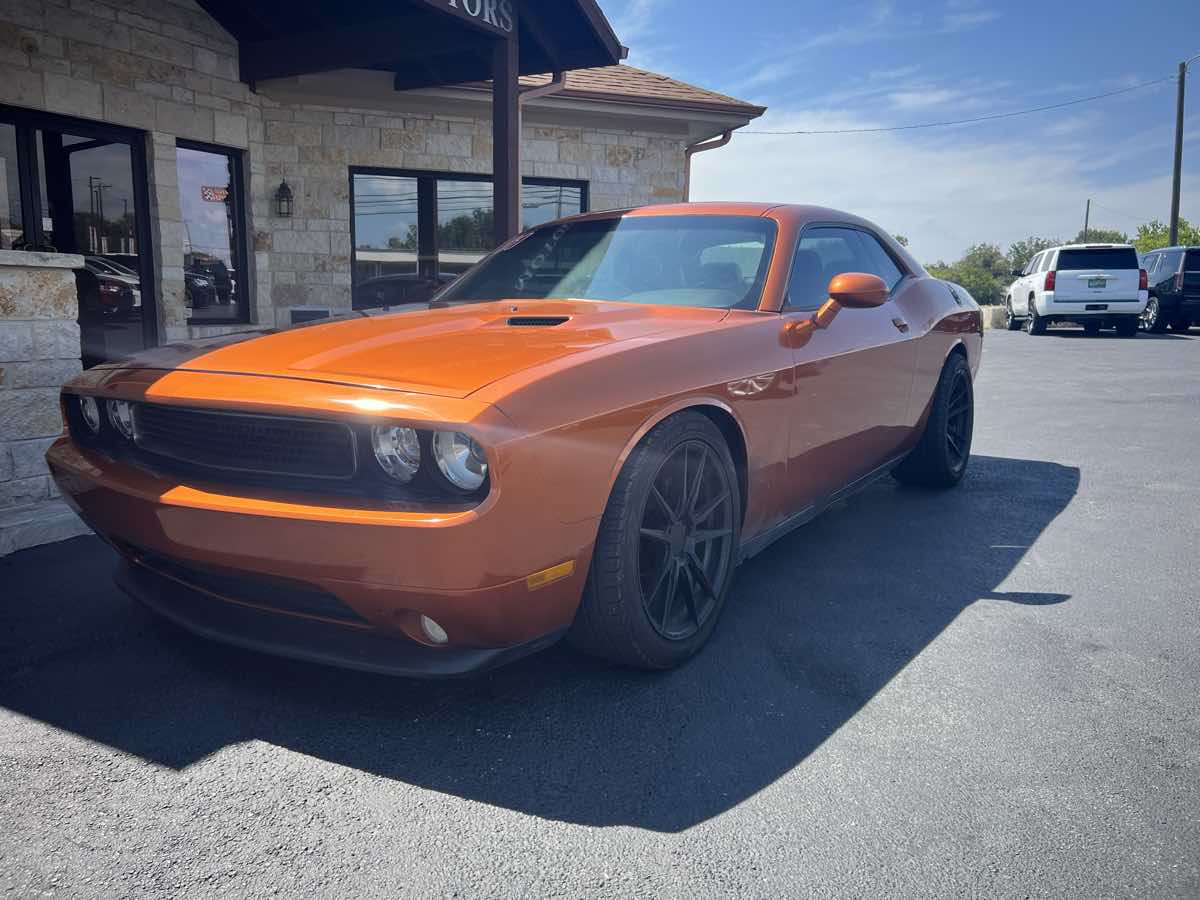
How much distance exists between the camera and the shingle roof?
10117 millimetres

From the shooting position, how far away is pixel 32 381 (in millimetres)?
4078

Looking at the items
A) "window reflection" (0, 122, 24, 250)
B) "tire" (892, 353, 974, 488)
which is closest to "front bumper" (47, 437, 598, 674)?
"tire" (892, 353, 974, 488)

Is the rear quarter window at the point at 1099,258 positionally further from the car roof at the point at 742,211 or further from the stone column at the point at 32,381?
the stone column at the point at 32,381

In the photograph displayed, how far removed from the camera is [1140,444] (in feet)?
21.1

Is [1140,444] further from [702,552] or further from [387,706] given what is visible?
[387,706]

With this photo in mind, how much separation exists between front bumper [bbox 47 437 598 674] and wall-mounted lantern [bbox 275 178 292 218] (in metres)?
7.39

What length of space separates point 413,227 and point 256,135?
6.26 feet

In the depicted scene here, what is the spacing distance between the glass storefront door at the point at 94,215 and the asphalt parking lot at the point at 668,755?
458cm

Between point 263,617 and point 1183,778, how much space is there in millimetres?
2321

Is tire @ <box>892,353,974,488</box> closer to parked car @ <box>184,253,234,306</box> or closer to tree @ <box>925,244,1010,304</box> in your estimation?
parked car @ <box>184,253,234,306</box>

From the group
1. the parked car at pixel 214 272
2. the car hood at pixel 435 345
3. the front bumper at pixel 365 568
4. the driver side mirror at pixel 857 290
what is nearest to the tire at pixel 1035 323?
the parked car at pixel 214 272

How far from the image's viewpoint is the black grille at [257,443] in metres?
2.23

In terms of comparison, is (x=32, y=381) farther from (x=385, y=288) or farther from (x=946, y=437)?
(x=385, y=288)

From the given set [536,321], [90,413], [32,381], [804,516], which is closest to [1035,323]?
[804,516]
